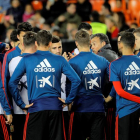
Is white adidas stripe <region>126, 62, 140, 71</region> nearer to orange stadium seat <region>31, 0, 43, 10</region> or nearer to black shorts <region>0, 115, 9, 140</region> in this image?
black shorts <region>0, 115, 9, 140</region>

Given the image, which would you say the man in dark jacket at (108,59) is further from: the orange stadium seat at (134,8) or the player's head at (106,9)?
the orange stadium seat at (134,8)

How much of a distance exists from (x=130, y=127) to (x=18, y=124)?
5.70 feet

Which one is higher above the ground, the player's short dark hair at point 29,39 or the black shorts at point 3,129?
the player's short dark hair at point 29,39

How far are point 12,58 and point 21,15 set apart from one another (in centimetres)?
687

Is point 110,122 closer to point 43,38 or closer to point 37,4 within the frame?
point 43,38

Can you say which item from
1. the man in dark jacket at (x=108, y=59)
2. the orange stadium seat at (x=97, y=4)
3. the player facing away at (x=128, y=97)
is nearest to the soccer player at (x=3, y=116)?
the player facing away at (x=128, y=97)

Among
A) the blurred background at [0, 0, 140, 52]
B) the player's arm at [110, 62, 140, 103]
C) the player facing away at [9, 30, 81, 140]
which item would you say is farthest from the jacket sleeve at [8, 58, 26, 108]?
the blurred background at [0, 0, 140, 52]

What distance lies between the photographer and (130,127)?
5277 millimetres

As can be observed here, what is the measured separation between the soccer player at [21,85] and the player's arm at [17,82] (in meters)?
0.31

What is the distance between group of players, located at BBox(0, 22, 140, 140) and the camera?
5.16m

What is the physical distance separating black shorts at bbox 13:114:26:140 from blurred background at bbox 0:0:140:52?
16.3 feet

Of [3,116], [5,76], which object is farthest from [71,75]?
[3,116]

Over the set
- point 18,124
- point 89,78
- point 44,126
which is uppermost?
point 89,78

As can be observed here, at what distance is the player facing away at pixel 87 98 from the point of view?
553 cm
